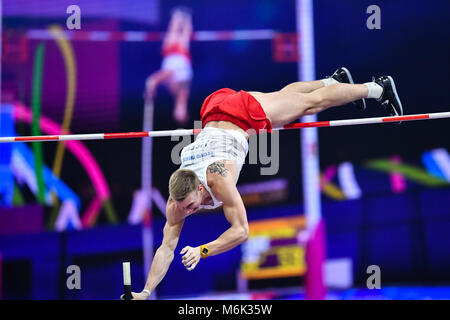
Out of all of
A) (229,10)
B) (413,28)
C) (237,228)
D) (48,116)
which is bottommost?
(237,228)

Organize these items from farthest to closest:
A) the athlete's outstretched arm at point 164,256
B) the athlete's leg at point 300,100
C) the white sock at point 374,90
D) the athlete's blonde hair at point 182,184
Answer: the white sock at point 374,90 → the athlete's leg at point 300,100 → the athlete's outstretched arm at point 164,256 → the athlete's blonde hair at point 182,184

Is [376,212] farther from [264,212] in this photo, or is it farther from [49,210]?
[49,210]

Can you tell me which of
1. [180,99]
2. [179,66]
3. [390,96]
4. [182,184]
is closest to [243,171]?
[180,99]

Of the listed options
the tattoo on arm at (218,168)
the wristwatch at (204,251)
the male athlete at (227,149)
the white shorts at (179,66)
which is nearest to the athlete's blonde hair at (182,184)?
the male athlete at (227,149)

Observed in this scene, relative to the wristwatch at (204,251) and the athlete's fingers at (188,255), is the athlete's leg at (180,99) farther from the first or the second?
the athlete's fingers at (188,255)

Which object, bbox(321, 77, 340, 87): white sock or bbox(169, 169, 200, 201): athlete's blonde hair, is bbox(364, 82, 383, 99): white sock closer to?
bbox(321, 77, 340, 87): white sock

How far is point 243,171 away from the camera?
850 centimetres

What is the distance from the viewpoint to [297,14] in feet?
28.5

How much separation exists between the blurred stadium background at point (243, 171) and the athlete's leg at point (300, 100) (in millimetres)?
3014

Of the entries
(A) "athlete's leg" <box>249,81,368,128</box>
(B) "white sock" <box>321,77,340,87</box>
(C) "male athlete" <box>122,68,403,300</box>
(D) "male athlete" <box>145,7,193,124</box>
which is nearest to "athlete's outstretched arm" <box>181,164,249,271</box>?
(C) "male athlete" <box>122,68,403,300</box>

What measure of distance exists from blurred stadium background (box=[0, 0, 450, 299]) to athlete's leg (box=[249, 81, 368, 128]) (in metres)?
3.01

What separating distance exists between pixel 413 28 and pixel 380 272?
327 cm

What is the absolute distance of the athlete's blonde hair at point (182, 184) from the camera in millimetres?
4234

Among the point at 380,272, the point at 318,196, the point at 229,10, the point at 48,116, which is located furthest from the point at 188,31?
the point at 380,272
